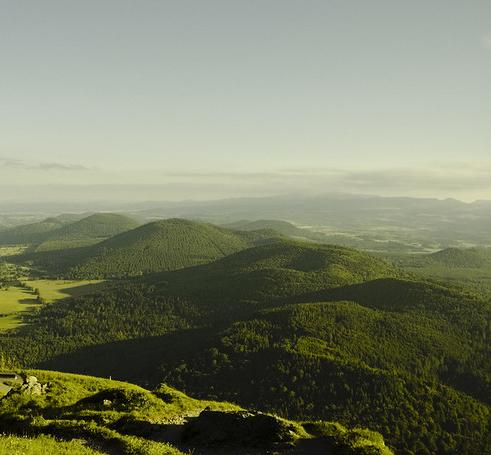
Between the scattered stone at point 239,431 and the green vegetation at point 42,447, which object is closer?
the green vegetation at point 42,447

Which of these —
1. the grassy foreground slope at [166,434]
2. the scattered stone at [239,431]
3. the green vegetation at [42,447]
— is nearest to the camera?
the green vegetation at [42,447]

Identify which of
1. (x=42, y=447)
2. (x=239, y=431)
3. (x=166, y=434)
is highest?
(x=42, y=447)

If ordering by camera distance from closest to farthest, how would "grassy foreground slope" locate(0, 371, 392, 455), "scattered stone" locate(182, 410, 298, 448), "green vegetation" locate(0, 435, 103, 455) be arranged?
1. "green vegetation" locate(0, 435, 103, 455)
2. "grassy foreground slope" locate(0, 371, 392, 455)
3. "scattered stone" locate(182, 410, 298, 448)

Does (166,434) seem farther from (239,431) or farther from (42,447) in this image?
(42,447)

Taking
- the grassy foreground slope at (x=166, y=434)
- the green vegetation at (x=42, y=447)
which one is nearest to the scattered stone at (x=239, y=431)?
the grassy foreground slope at (x=166, y=434)

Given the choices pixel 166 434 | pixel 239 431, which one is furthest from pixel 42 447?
pixel 239 431

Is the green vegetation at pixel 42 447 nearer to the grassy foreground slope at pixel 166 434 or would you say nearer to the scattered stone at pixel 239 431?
the grassy foreground slope at pixel 166 434

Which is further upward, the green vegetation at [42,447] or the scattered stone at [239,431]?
the green vegetation at [42,447]

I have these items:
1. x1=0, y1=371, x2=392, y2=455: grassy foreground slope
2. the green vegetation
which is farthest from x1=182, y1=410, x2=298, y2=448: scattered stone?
the green vegetation

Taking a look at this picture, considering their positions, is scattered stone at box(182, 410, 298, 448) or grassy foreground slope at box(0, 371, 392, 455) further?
scattered stone at box(182, 410, 298, 448)

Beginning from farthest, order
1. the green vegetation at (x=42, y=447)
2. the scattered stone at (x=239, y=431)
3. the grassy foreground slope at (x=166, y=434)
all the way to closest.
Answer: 1. the scattered stone at (x=239, y=431)
2. the grassy foreground slope at (x=166, y=434)
3. the green vegetation at (x=42, y=447)

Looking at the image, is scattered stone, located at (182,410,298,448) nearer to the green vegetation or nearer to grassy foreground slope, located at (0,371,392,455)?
grassy foreground slope, located at (0,371,392,455)
